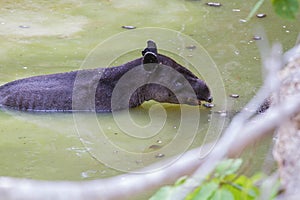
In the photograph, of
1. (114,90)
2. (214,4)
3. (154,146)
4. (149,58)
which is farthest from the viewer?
(214,4)

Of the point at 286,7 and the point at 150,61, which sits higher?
the point at 286,7

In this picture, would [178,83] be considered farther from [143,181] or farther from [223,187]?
[143,181]

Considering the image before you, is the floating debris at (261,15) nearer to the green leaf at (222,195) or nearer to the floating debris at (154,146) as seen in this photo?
the floating debris at (154,146)

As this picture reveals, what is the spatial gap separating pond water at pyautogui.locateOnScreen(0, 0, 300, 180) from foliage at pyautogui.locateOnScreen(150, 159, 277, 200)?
2.89 metres

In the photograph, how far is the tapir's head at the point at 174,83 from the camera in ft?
19.3

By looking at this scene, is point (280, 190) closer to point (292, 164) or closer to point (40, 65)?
point (292, 164)

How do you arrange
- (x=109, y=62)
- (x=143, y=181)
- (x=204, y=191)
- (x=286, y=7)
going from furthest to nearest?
(x=109, y=62) → (x=286, y=7) → (x=204, y=191) → (x=143, y=181)

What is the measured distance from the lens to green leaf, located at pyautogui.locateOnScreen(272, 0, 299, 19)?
7.00 feet

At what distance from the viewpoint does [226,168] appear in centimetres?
180

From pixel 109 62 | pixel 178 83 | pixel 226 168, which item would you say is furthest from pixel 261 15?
pixel 226 168

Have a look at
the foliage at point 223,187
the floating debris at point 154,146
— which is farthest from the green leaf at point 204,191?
the floating debris at point 154,146

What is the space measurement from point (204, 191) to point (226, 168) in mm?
95

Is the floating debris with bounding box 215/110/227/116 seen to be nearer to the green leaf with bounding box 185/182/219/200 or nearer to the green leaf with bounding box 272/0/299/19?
the green leaf with bounding box 272/0/299/19

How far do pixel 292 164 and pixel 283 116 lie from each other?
646mm
